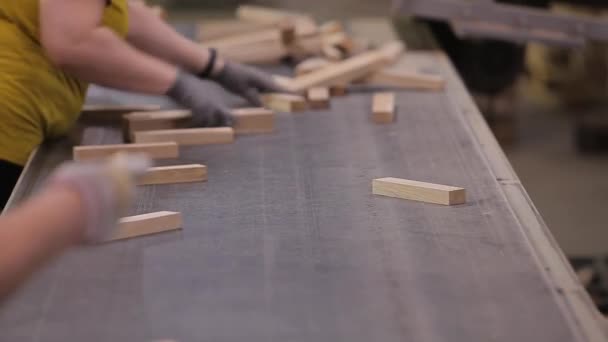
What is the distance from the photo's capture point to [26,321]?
4.96ft

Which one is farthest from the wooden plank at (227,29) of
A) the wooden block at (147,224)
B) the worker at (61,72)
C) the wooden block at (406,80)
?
the wooden block at (147,224)

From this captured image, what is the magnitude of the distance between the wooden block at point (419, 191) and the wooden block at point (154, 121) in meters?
0.79

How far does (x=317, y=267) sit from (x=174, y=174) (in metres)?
0.60

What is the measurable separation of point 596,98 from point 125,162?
4.86 meters

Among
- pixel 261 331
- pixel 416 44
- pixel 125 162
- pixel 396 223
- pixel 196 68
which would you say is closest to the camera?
pixel 125 162

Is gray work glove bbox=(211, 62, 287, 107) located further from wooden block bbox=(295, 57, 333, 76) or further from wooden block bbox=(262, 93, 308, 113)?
wooden block bbox=(295, 57, 333, 76)

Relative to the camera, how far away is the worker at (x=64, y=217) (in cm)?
116

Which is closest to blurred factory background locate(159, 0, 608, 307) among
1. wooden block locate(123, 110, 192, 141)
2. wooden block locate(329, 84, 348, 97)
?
wooden block locate(329, 84, 348, 97)

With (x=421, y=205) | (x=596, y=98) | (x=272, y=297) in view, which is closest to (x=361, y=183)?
(x=421, y=205)

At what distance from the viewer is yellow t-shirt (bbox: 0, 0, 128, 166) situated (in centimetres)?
223

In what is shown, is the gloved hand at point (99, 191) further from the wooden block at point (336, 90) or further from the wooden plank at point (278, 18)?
the wooden plank at point (278, 18)

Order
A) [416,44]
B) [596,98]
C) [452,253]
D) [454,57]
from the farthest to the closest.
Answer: [596,98], [454,57], [416,44], [452,253]

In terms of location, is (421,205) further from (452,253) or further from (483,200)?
(452,253)

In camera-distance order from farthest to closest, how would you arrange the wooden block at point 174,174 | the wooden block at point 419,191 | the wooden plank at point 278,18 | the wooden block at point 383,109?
the wooden plank at point 278,18, the wooden block at point 383,109, the wooden block at point 174,174, the wooden block at point 419,191
